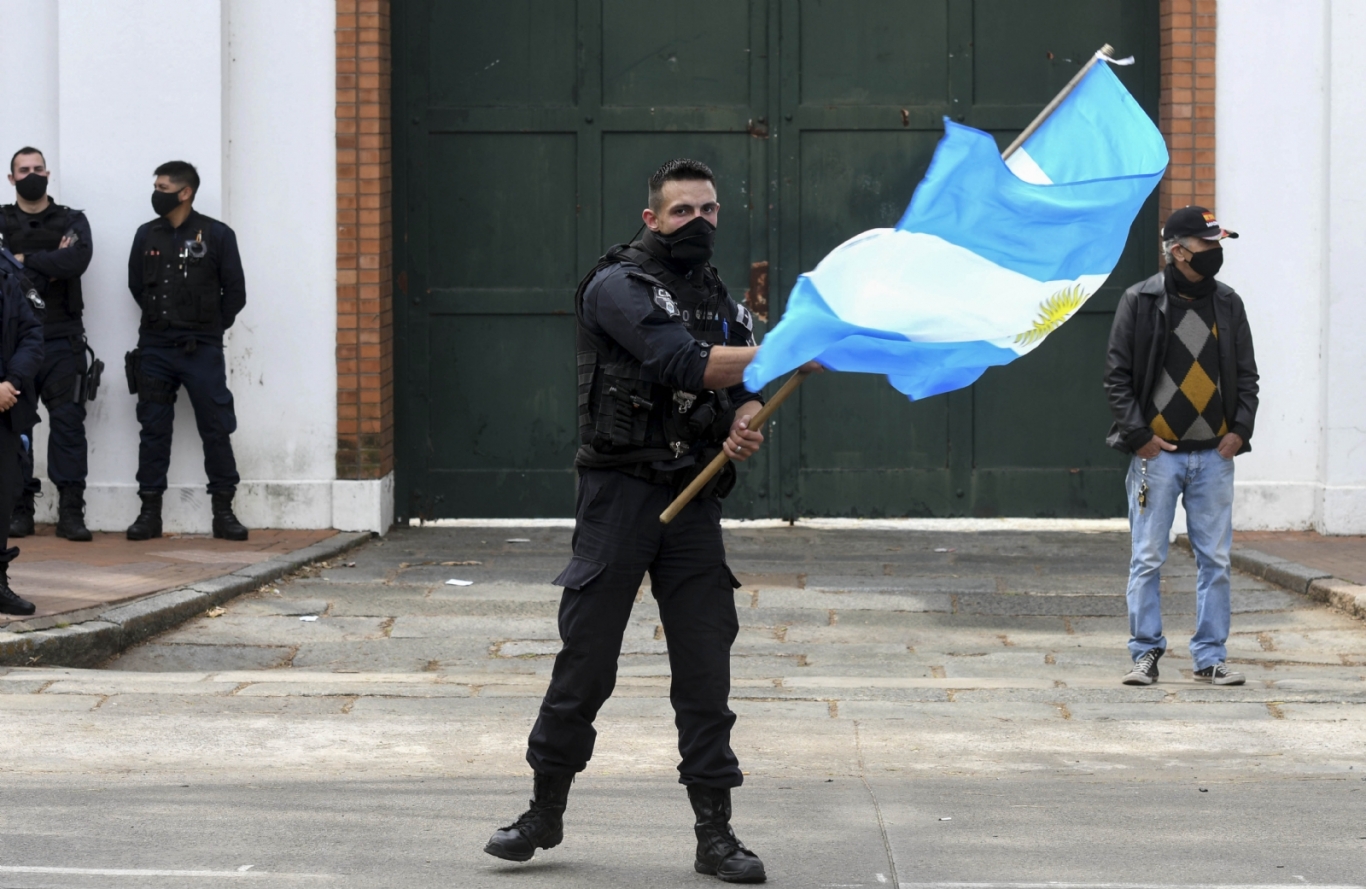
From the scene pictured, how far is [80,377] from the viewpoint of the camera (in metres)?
10.8

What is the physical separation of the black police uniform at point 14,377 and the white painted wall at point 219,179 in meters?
2.74

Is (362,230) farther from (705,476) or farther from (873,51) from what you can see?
(705,476)

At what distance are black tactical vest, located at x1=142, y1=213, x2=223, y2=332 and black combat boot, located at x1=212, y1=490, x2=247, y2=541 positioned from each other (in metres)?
1.01

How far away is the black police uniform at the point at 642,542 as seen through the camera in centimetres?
501

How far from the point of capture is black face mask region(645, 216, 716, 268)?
16.6ft

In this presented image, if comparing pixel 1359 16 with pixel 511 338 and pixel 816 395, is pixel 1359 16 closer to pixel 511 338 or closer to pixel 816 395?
pixel 816 395

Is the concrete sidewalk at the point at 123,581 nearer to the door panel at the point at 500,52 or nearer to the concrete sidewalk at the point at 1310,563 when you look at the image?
the door panel at the point at 500,52

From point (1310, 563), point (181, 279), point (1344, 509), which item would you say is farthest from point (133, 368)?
point (1344, 509)

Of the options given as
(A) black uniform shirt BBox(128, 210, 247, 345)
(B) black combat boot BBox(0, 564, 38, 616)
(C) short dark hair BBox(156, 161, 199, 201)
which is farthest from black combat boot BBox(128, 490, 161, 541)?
(B) black combat boot BBox(0, 564, 38, 616)

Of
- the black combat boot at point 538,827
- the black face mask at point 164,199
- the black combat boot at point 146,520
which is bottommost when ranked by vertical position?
the black combat boot at point 538,827

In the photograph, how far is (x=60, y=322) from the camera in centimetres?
1095

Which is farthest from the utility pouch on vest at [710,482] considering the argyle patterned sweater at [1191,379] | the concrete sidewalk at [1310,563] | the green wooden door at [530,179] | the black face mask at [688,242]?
the green wooden door at [530,179]

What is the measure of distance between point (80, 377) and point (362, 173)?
2102mm

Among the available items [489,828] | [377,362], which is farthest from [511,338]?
[489,828]
